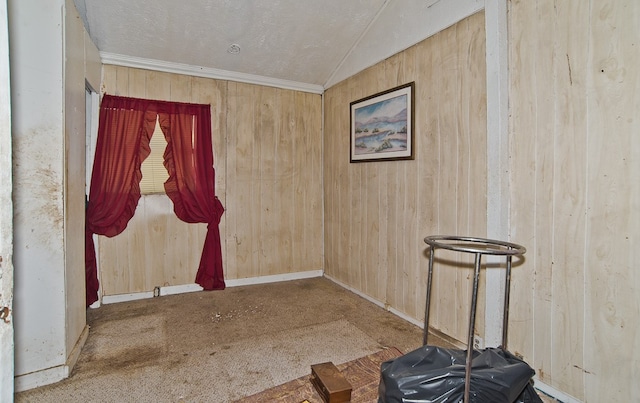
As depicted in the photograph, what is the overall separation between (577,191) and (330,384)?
5.19ft

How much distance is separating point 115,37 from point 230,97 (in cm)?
117

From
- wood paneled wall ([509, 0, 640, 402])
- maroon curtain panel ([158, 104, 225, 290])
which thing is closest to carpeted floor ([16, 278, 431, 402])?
maroon curtain panel ([158, 104, 225, 290])

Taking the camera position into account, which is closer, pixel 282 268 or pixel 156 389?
pixel 156 389

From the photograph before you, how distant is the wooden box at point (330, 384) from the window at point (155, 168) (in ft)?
9.18

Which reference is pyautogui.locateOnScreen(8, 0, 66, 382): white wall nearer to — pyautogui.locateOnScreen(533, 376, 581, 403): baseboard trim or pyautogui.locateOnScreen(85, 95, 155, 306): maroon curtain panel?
pyautogui.locateOnScreen(85, 95, 155, 306): maroon curtain panel

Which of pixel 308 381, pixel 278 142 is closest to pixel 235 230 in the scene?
pixel 278 142

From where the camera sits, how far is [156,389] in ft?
6.12

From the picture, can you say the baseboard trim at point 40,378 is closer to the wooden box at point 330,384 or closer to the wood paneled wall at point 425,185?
the wooden box at point 330,384

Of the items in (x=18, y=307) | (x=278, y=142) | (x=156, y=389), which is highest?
(x=278, y=142)

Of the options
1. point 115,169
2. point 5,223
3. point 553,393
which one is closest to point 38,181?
point 115,169

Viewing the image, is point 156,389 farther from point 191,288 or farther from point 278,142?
point 278,142

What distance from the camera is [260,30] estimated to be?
3133 mm

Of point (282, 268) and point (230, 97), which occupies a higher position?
point (230, 97)

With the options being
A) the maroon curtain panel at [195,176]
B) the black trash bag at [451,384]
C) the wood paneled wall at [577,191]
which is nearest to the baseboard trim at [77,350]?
the maroon curtain panel at [195,176]
